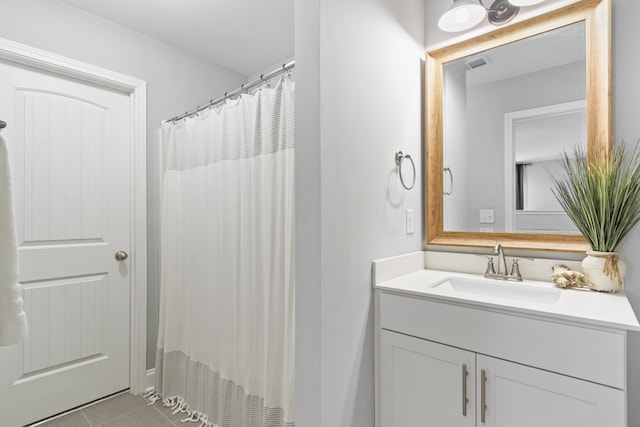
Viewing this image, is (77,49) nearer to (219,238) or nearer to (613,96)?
(219,238)

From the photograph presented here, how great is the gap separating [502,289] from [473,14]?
1.24m

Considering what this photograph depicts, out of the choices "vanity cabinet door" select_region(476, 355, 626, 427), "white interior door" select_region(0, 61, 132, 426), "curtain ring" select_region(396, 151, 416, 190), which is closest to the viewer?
"vanity cabinet door" select_region(476, 355, 626, 427)

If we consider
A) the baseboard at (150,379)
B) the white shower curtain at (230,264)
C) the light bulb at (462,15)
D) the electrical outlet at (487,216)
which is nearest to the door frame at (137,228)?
the baseboard at (150,379)

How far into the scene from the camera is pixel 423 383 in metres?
1.17

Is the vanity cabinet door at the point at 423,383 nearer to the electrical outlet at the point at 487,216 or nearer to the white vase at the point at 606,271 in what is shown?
the white vase at the point at 606,271

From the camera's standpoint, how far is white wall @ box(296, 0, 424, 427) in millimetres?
1108

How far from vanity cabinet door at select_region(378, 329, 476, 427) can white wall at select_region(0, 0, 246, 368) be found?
6.08 feet

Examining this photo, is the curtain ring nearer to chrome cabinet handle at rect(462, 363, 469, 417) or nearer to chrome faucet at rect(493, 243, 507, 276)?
chrome faucet at rect(493, 243, 507, 276)

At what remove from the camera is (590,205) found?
3.83 feet

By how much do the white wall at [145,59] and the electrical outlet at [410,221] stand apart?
72.8 inches

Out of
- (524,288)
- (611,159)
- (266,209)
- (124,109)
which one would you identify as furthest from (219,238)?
(611,159)

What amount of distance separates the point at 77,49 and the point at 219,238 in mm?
1524

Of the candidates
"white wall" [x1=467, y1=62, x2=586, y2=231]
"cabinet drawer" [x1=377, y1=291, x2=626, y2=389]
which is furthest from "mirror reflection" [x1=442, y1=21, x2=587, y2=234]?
"cabinet drawer" [x1=377, y1=291, x2=626, y2=389]

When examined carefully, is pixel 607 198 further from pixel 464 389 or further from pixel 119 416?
pixel 119 416
